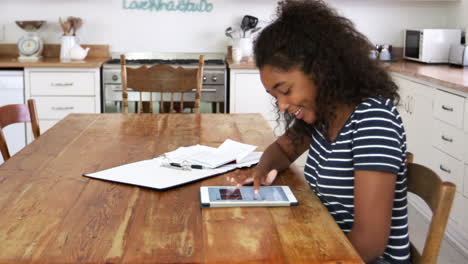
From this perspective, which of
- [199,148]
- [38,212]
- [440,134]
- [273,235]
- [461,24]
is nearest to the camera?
[273,235]

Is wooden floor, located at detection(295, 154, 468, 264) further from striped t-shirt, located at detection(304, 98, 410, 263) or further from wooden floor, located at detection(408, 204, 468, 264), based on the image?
striped t-shirt, located at detection(304, 98, 410, 263)

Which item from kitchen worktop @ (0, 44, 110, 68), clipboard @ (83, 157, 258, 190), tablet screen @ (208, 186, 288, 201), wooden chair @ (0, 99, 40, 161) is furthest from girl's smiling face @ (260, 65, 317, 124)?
kitchen worktop @ (0, 44, 110, 68)

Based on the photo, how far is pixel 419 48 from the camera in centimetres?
420

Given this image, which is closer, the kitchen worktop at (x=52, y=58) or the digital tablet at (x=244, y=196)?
the digital tablet at (x=244, y=196)

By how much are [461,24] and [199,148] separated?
3.11 m

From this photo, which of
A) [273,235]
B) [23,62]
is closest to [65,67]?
[23,62]

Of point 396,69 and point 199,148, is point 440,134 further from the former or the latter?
point 199,148

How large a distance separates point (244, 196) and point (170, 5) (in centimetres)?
331

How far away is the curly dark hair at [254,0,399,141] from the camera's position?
1.34 metres

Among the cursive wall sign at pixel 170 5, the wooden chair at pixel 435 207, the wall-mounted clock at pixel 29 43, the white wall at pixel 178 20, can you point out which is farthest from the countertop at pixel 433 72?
the wall-mounted clock at pixel 29 43

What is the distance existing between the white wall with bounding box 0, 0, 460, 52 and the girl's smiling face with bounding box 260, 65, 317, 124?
3.18m

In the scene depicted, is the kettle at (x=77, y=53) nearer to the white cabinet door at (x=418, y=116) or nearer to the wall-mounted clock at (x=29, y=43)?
the wall-mounted clock at (x=29, y=43)

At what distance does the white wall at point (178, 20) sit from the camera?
→ 4480 mm

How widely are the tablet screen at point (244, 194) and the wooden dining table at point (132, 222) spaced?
43 mm
